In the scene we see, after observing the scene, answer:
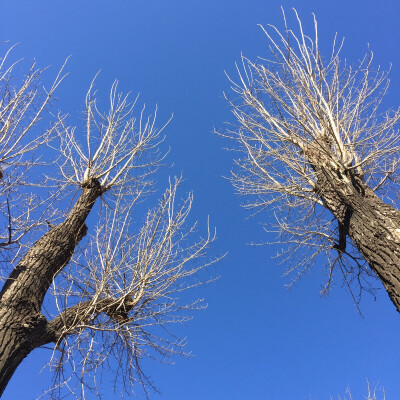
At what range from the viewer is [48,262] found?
330 cm

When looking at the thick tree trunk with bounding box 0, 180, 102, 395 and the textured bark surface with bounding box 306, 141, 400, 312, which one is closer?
the thick tree trunk with bounding box 0, 180, 102, 395

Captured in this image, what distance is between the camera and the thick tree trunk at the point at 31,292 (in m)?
2.69

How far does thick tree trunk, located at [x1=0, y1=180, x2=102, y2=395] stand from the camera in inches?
106

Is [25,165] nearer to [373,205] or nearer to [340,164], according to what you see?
[340,164]

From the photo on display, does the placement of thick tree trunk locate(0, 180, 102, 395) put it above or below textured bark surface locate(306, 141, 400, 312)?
below

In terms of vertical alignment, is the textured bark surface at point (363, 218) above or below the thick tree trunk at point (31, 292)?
above

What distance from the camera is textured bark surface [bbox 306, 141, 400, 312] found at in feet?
9.48

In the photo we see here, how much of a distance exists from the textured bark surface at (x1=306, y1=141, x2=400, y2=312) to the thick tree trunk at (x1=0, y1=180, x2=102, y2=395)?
258 cm

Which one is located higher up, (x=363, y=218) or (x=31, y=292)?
(x=363, y=218)

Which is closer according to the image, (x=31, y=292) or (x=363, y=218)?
(x=31, y=292)

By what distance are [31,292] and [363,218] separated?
293 cm

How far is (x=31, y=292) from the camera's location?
303 cm

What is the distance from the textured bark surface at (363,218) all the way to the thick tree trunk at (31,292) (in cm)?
258

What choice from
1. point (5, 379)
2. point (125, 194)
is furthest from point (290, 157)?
point (5, 379)
